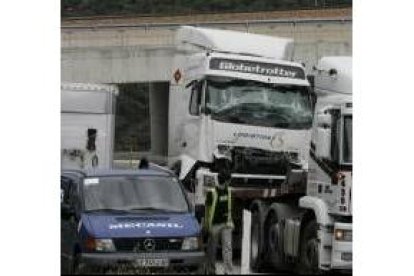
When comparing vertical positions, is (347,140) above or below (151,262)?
above

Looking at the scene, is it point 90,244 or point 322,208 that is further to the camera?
point 322,208

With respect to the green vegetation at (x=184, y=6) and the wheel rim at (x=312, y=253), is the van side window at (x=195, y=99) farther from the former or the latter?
the wheel rim at (x=312, y=253)

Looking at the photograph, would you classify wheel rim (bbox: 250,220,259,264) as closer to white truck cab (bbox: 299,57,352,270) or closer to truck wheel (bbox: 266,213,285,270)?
truck wheel (bbox: 266,213,285,270)

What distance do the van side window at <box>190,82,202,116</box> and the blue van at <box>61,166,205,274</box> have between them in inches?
86.0

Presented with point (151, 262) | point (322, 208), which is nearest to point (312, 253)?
point (322, 208)

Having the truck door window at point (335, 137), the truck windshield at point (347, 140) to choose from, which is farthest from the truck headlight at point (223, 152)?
the truck windshield at point (347, 140)

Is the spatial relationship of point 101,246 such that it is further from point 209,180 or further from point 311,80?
point 311,80

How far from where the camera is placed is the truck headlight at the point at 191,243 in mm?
9203

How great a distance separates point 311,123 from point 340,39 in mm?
1586

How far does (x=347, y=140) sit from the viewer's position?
31.9 feet

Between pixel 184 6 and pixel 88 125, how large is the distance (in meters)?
3.16

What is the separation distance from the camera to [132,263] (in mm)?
8859

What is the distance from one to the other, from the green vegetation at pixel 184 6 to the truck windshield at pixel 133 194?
59.3 inches
